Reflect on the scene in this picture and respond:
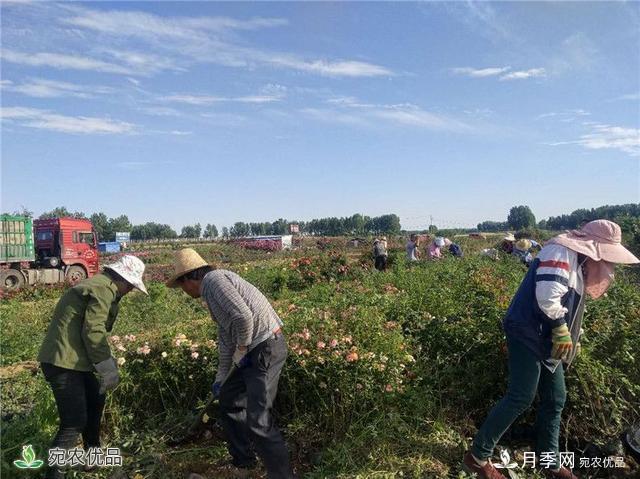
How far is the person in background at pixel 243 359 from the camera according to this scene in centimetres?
276

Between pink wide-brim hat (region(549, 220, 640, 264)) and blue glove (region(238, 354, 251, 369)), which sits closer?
pink wide-brim hat (region(549, 220, 640, 264))

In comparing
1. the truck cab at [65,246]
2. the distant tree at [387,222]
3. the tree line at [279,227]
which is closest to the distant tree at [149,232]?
the tree line at [279,227]

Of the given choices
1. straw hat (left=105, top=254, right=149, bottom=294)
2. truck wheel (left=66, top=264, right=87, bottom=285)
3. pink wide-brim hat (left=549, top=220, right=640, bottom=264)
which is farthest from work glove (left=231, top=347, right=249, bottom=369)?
truck wheel (left=66, top=264, right=87, bottom=285)

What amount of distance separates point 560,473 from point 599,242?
4.76ft

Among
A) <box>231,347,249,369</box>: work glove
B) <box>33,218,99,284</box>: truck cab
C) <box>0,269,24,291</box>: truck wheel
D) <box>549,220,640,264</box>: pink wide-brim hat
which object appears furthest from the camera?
<box>33,218,99,284</box>: truck cab

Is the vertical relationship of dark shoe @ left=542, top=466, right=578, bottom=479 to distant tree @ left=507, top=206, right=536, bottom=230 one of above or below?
below

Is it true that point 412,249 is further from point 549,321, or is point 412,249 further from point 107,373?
point 107,373

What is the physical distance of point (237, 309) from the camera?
2.76 metres

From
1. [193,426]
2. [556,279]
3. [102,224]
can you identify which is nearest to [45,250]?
[193,426]

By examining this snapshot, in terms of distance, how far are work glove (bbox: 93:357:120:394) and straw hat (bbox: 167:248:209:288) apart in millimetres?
663

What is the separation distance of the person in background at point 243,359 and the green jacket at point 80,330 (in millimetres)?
500

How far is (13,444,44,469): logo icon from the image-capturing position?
300 centimetres

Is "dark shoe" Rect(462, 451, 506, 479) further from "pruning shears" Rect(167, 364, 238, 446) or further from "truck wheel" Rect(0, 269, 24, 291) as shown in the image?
"truck wheel" Rect(0, 269, 24, 291)

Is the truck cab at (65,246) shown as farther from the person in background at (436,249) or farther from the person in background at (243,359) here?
the person in background at (243,359)
